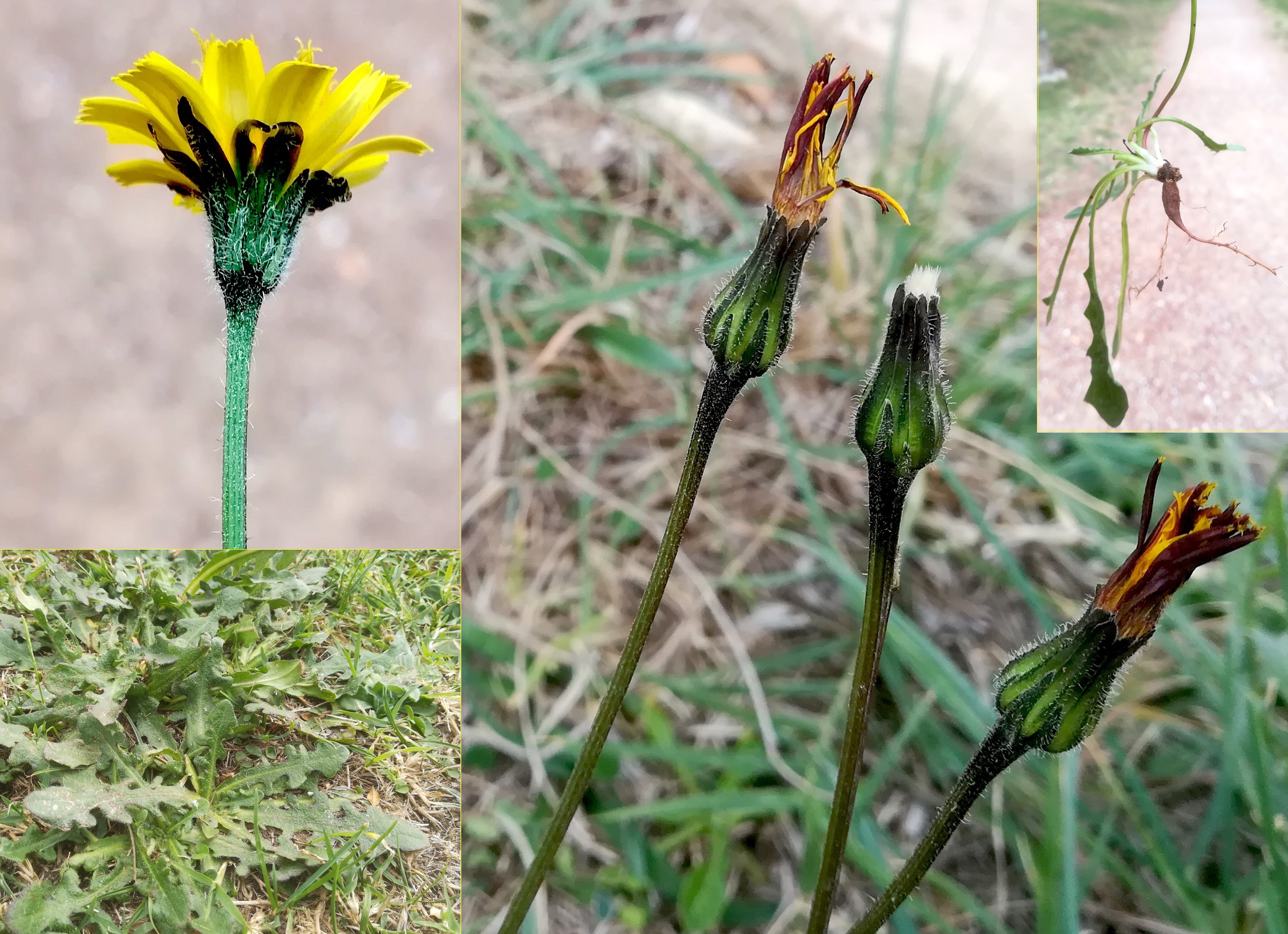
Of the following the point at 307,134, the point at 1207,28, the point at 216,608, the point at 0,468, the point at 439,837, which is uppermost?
the point at 1207,28

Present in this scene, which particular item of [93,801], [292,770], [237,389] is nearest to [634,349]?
[237,389]

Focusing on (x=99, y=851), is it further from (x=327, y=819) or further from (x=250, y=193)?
(x=250, y=193)

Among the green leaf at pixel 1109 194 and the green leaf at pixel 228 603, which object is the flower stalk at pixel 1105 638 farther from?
the green leaf at pixel 228 603

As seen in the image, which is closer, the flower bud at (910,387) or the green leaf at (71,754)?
the flower bud at (910,387)

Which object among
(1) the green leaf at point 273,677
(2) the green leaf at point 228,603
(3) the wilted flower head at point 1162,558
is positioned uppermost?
(3) the wilted flower head at point 1162,558

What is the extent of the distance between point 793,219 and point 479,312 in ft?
1.50

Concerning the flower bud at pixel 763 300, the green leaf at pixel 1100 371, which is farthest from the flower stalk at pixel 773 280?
the green leaf at pixel 1100 371

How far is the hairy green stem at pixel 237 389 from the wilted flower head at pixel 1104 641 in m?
0.55

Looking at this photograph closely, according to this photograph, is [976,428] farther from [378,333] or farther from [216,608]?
[216,608]

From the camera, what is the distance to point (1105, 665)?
51 centimetres

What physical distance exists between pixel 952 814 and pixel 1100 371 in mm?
426

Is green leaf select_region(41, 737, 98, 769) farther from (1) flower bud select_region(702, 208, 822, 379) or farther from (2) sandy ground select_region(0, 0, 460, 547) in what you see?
(1) flower bud select_region(702, 208, 822, 379)

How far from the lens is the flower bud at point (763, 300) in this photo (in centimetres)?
50

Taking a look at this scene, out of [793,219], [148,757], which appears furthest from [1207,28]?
[148,757]
